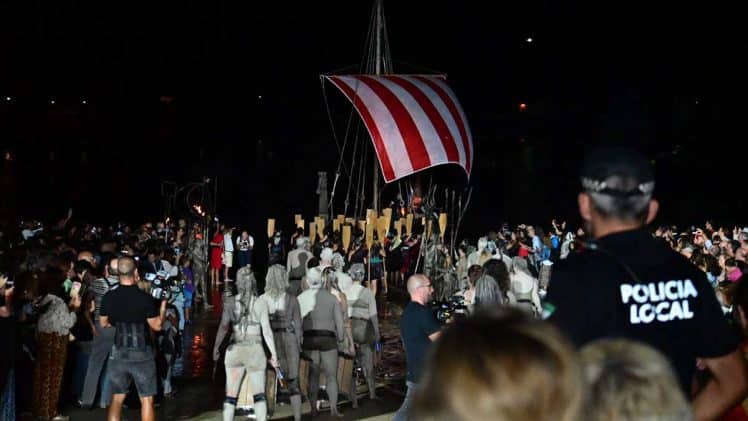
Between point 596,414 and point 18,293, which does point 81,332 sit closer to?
point 18,293

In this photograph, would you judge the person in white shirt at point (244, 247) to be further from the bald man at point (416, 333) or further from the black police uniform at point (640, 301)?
the black police uniform at point (640, 301)

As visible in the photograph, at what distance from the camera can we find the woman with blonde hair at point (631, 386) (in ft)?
6.37

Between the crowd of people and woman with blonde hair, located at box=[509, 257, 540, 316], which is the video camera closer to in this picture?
the crowd of people

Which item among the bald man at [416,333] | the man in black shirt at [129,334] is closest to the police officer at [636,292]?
the bald man at [416,333]

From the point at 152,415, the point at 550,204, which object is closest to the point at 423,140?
the point at 152,415

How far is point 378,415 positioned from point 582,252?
6519 millimetres

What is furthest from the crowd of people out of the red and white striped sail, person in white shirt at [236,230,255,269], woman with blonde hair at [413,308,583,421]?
the red and white striped sail

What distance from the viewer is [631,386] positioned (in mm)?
1959

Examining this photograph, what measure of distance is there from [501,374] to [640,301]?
118cm

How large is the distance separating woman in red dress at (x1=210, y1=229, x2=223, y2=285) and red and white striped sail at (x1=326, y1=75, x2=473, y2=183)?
4507 mm

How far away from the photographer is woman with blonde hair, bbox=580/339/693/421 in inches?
76.5

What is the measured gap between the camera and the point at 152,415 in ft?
25.0

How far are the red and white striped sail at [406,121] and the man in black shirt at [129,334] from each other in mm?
12881

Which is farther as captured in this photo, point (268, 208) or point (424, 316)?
point (268, 208)
